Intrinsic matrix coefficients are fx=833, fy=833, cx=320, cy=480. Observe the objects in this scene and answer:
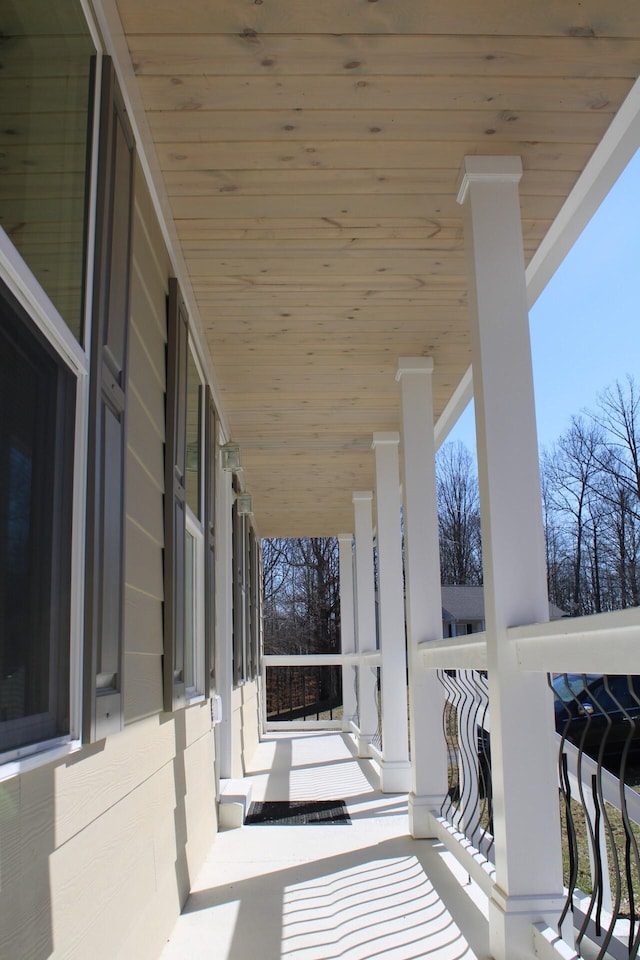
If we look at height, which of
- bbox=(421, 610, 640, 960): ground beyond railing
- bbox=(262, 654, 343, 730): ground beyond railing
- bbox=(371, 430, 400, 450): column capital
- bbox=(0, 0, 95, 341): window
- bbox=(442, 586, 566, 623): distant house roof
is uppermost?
bbox=(371, 430, 400, 450): column capital

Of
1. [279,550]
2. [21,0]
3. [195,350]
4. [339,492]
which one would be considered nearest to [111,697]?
[21,0]

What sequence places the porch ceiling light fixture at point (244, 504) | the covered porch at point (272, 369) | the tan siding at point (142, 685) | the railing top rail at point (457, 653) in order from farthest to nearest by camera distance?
the porch ceiling light fixture at point (244, 504), the railing top rail at point (457, 653), the tan siding at point (142, 685), the covered porch at point (272, 369)

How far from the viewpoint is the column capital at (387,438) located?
6.21 metres

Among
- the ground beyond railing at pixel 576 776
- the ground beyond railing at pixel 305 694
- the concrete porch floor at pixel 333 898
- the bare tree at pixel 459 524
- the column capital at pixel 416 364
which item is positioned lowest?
the ground beyond railing at pixel 305 694

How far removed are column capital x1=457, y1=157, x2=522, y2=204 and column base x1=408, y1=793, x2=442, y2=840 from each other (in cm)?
308

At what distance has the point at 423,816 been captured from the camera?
4336 mm

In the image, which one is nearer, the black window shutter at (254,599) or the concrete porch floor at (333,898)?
the concrete porch floor at (333,898)

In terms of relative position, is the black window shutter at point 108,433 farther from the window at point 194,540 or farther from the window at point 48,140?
the window at point 194,540

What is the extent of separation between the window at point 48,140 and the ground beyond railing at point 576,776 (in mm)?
1229

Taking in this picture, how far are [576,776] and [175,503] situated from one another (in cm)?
167

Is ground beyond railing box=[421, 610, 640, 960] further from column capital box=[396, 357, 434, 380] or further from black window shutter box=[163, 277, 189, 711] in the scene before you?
column capital box=[396, 357, 434, 380]

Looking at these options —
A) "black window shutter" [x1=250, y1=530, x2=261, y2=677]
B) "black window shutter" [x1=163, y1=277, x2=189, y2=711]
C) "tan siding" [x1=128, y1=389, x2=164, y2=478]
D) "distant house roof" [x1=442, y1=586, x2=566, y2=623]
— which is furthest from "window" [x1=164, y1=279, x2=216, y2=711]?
"distant house roof" [x1=442, y1=586, x2=566, y2=623]

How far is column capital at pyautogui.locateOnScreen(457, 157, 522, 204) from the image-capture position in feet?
9.57

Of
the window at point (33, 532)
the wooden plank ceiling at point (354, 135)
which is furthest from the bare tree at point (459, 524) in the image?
the window at point (33, 532)
